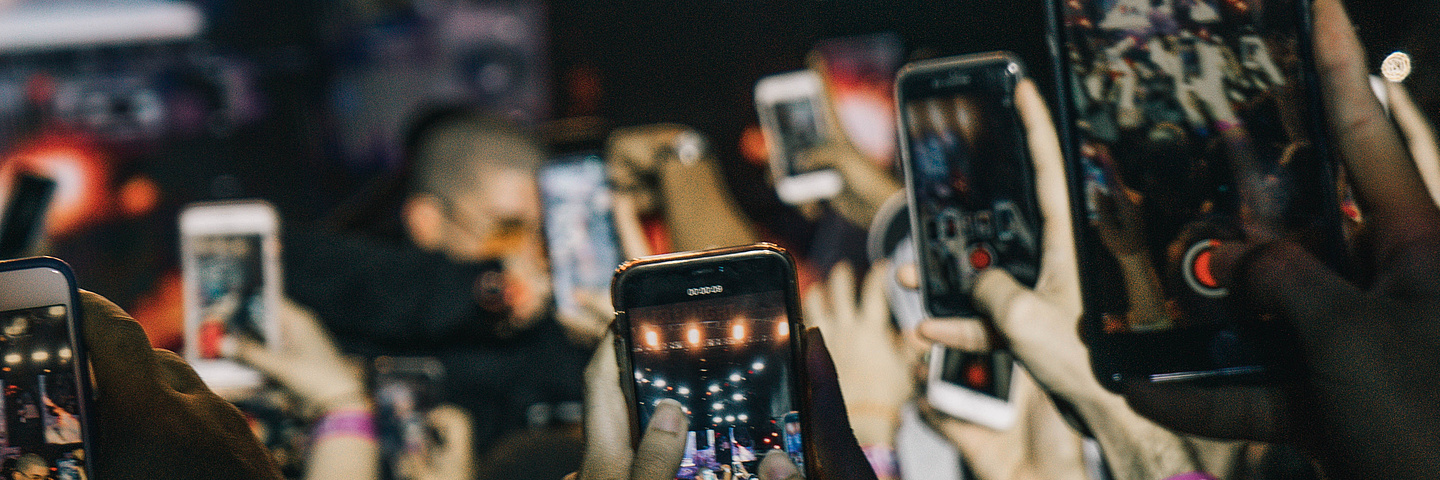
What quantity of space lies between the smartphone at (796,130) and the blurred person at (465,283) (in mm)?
383

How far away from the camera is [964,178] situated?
0.55 meters

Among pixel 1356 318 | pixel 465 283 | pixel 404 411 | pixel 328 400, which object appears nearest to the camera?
pixel 1356 318

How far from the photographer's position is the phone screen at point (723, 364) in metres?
0.41

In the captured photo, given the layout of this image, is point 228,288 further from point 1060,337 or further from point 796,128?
point 1060,337

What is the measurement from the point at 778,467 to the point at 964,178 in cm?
27

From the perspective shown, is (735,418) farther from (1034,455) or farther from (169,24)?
(169,24)

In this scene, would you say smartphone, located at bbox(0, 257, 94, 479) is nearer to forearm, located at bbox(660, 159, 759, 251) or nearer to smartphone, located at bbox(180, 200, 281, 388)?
smartphone, located at bbox(180, 200, 281, 388)

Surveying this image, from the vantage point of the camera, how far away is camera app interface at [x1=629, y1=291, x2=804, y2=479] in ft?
1.34

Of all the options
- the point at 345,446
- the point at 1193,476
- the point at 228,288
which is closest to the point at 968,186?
the point at 1193,476

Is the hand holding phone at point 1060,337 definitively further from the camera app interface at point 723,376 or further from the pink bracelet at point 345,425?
the pink bracelet at point 345,425

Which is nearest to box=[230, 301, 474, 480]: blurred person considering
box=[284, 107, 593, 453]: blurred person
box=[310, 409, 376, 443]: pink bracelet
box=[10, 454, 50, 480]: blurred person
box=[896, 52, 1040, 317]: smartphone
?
box=[310, 409, 376, 443]: pink bracelet

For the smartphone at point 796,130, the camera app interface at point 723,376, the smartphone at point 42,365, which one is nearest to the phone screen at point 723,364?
the camera app interface at point 723,376

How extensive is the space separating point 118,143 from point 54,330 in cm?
162

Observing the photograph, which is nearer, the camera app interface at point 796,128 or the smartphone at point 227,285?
the smartphone at point 227,285
